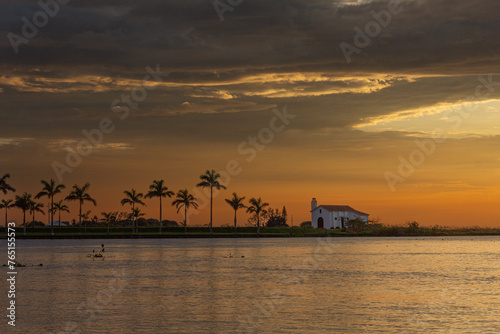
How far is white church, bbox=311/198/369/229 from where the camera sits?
189m

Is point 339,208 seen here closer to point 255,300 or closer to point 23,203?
point 23,203

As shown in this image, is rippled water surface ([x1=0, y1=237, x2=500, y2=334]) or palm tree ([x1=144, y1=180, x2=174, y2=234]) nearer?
rippled water surface ([x1=0, y1=237, x2=500, y2=334])

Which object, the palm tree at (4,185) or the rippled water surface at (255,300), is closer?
the rippled water surface at (255,300)

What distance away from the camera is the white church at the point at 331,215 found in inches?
7431

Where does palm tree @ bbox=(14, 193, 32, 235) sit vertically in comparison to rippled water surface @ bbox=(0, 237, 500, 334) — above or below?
above

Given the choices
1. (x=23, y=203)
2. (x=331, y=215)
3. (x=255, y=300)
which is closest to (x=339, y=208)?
(x=331, y=215)

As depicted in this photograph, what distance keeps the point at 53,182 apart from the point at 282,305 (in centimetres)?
13535

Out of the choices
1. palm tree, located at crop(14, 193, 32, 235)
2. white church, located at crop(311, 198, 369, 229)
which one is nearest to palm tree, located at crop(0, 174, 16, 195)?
palm tree, located at crop(14, 193, 32, 235)

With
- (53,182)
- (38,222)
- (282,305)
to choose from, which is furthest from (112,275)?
(38,222)

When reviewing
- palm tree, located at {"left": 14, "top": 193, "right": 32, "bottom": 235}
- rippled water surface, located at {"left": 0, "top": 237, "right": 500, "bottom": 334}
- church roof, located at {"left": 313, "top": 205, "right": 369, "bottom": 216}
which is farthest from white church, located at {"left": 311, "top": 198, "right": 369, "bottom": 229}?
rippled water surface, located at {"left": 0, "top": 237, "right": 500, "bottom": 334}

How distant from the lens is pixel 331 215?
188m

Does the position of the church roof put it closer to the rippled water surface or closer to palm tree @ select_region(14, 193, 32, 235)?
palm tree @ select_region(14, 193, 32, 235)

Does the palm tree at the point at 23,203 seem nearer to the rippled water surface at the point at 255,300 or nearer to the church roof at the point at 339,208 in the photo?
the church roof at the point at 339,208

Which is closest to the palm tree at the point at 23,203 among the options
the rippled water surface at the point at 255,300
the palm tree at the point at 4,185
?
the palm tree at the point at 4,185
